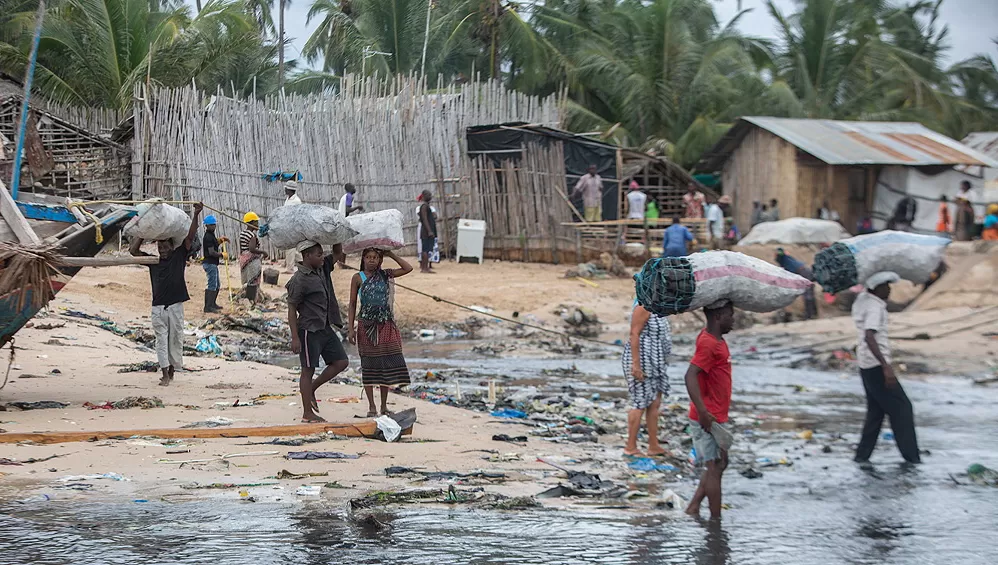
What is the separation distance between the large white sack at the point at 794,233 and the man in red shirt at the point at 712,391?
55.5 feet

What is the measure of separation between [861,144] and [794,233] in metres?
5.44

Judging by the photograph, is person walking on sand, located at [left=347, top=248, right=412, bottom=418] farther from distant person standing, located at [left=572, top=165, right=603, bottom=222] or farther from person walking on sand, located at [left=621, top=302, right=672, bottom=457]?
distant person standing, located at [left=572, top=165, right=603, bottom=222]

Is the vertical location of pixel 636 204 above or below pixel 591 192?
below

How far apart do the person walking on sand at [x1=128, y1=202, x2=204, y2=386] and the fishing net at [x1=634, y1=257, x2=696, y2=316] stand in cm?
501

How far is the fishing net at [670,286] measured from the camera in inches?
246

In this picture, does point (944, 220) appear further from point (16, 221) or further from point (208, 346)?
point (16, 221)

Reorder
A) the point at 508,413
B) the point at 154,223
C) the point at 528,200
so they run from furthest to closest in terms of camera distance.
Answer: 1. the point at 528,200
2. the point at 508,413
3. the point at 154,223

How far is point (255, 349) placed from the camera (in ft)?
48.1

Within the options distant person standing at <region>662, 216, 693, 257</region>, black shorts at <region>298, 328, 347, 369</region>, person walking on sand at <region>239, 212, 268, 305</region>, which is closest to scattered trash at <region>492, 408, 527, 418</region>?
black shorts at <region>298, 328, 347, 369</region>

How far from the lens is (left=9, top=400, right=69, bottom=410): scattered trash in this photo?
8.80 meters

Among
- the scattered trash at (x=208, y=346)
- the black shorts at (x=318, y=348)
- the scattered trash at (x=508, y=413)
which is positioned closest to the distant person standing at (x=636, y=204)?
the scattered trash at (x=208, y=346)

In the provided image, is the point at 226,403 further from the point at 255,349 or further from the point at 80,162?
the point at 80,162

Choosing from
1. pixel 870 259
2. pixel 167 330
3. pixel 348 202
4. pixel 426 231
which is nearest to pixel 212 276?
pixel 348 202

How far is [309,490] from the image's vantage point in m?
6.57
